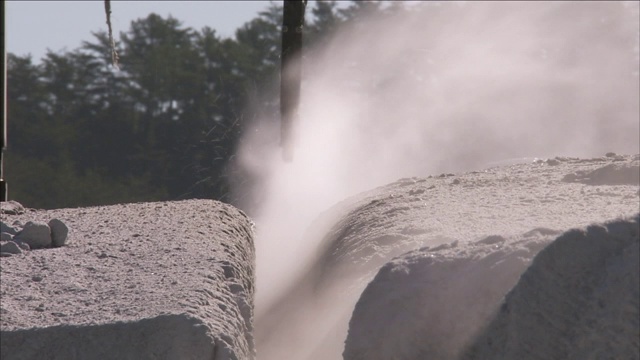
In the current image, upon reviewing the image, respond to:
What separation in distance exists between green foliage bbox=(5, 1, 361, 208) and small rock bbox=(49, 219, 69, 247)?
2485 cm

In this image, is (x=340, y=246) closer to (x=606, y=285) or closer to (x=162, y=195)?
(x=606, y=285)

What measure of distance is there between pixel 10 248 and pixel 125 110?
30.0 meters

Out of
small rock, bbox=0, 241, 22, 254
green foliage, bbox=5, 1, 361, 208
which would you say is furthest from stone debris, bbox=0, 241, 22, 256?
green foliage, bbox=5, 1, 361, 208

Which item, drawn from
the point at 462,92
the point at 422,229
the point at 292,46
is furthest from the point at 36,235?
the point at 462,92

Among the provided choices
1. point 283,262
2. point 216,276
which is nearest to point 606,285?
point 216,276

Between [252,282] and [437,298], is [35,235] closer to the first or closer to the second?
[252,282]

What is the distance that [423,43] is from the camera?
40.1 meters

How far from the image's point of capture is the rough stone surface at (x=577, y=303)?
4422mm

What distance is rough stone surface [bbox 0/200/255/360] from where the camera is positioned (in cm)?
464

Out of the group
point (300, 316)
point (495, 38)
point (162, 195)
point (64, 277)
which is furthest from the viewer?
point (495, 38)

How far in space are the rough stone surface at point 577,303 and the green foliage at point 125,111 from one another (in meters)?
26.3

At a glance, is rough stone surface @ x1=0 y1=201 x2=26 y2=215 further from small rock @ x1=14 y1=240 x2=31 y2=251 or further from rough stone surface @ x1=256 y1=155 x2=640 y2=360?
rough stone surface @ x1=256 y1=155 x2=640 y2=360

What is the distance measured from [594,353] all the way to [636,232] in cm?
49

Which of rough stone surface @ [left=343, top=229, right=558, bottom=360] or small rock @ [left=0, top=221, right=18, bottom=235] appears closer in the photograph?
rough stone surface @ [left=343, top=229, right=558, bottom=360]
